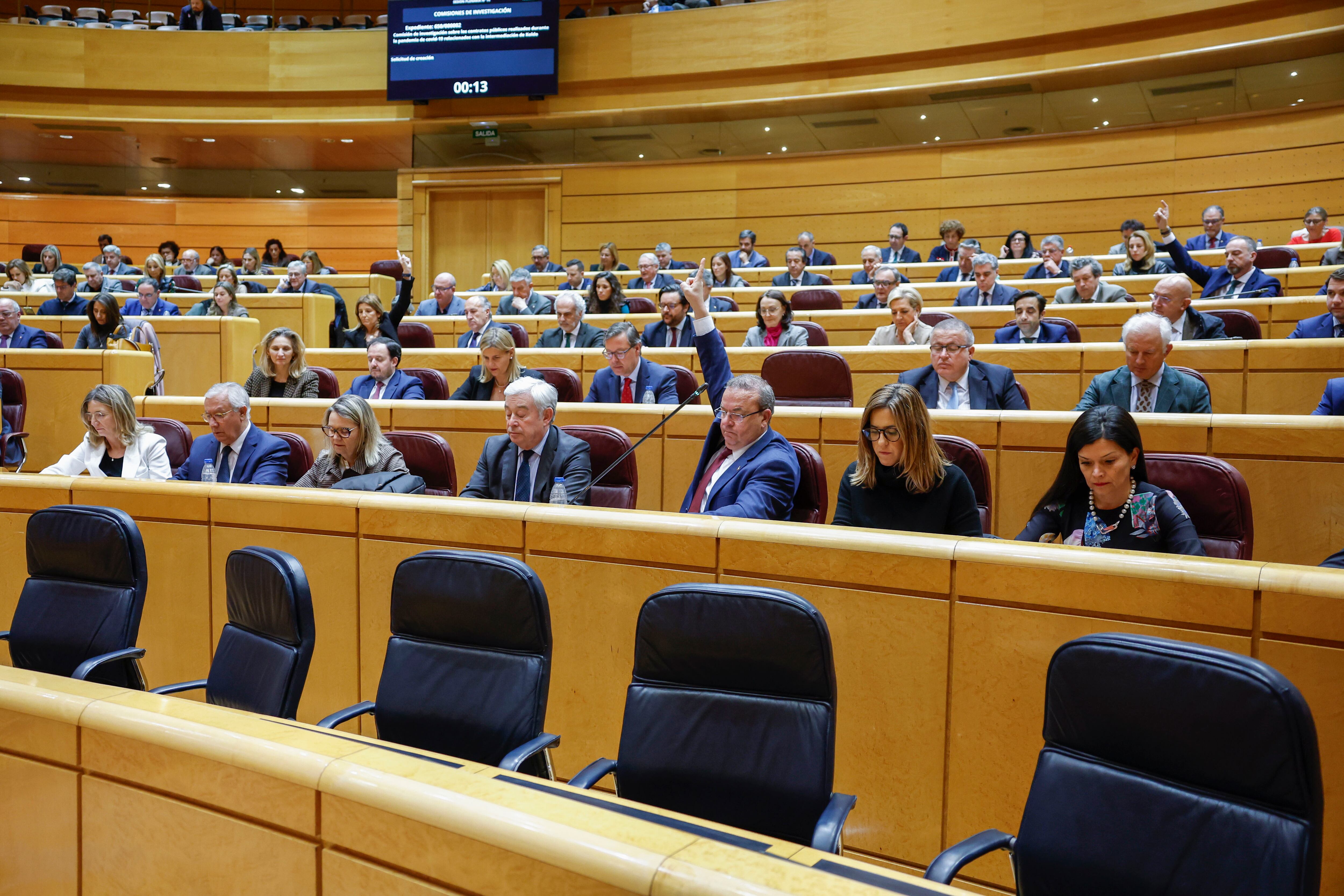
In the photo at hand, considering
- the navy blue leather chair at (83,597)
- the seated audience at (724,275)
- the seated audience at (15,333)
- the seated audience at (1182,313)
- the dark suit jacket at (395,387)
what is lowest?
the navy blue leather chair at (83,597)

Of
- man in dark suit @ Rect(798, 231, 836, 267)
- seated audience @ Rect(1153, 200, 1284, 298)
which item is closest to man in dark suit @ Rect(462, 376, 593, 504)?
seated audience @ Rect(1153, 200, 1284, 298)

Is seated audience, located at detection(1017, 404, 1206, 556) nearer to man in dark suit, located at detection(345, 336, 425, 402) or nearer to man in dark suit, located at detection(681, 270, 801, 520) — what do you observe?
man in dark suit, located at detection(681, 270, 801, 520)

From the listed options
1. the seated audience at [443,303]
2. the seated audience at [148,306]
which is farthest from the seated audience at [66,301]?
the seated audience at [443,303]

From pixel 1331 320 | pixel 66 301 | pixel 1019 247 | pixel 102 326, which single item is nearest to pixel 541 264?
pixel 66 301

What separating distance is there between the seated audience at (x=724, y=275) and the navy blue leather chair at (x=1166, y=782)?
6.86 m

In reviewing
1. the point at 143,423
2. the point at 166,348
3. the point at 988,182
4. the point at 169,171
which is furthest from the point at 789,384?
the point at 169,171

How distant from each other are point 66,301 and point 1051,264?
763cm

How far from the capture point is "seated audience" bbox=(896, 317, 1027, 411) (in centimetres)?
369

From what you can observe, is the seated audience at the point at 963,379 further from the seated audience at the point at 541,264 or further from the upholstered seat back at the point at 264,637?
the seated audience at the point at 541,264

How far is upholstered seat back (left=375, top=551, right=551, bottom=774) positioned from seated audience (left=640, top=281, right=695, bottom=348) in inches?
150

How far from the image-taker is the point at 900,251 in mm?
9031

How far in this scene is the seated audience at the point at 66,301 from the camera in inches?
282

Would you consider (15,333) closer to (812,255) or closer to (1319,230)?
(812,255)

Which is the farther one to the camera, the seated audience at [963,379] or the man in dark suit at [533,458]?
the seated audience at [963,379]
